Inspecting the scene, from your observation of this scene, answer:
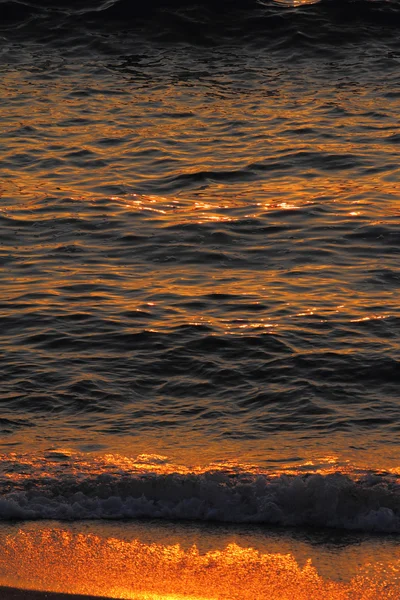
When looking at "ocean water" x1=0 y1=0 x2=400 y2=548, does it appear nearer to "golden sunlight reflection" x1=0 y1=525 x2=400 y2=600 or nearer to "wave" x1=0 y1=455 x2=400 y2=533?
"wave" x1=0 y1=455 x2=400 y2=533

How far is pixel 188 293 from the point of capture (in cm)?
1036

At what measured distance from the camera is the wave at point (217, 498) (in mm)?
6555

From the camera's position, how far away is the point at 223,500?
6676 millimetres

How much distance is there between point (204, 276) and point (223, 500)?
4369 mm

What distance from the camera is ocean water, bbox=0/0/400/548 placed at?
6.98 metres

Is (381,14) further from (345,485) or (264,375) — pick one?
(345,485)

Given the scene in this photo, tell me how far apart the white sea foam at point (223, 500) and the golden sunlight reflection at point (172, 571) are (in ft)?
0.95

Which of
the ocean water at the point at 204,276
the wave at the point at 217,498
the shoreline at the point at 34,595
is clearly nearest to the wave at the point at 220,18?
the ocean water at the point at 204,276

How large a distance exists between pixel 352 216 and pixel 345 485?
5.88 meters

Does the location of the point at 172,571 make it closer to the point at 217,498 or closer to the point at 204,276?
the point at 217,498

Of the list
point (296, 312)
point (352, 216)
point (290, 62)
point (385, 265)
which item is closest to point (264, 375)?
point (296, 312)

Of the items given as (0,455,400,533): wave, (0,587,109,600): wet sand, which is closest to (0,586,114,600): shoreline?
(0,587,109,600): wet sand

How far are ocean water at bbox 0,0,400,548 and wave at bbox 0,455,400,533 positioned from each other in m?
0.01

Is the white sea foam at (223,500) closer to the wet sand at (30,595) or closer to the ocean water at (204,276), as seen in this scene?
the ocean water at (204,276)
